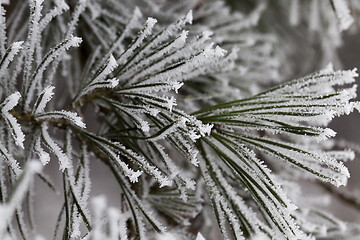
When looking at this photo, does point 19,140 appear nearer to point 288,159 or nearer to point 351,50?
point 288,159

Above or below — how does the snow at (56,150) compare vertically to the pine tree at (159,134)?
below

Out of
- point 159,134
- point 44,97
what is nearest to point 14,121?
point 44,97

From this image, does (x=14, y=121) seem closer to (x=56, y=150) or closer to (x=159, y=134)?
(x=56, y=150)

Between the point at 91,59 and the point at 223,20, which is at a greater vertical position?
the point at 223,20

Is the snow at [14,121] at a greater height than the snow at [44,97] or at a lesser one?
lesser

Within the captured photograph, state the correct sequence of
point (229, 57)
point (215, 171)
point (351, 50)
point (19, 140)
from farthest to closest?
1. point (351, 50)
2. point (229, 57)
3. point (215, 171)
4. point (19, 140)

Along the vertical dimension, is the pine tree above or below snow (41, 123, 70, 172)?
above

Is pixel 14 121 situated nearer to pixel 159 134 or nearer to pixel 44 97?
pixel 44 97

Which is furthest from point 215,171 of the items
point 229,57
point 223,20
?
point 223,20

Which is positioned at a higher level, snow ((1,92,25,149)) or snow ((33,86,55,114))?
snow ((33,86,55,114))

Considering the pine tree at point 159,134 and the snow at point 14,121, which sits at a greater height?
the pine tree at point 159,134

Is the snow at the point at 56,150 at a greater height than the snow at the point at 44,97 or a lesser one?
lesser
